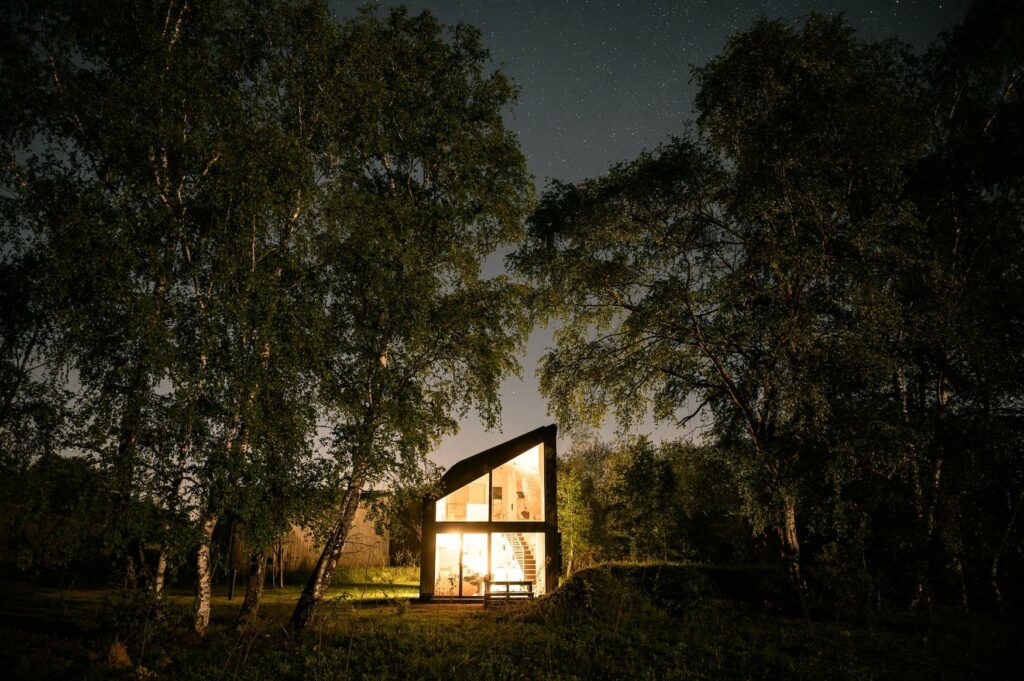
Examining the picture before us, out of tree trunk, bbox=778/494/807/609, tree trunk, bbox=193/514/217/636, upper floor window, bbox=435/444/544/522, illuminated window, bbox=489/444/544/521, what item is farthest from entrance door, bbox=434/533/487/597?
tree trunk, bbox=778/494/807/609

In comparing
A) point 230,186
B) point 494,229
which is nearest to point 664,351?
point 494,229

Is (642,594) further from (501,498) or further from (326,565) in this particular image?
(326,565)

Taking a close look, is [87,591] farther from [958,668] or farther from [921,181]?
[921,181]

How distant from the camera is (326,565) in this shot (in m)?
11.1

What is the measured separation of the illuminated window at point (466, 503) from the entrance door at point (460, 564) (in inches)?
24.1

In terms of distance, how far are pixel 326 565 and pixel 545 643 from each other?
4712mm

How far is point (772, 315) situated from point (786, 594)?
6.54 m

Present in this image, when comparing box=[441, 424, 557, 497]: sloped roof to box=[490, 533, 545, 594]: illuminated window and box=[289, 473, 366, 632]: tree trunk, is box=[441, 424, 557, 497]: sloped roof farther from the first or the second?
box=[289, 473, 366, 632]: tree trunk

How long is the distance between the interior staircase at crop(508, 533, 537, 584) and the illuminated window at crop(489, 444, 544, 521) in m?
1.77

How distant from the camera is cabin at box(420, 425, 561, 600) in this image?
1788 centimetres

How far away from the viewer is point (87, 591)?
1617cm

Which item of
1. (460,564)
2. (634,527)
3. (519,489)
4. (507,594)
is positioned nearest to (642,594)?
(507,594)

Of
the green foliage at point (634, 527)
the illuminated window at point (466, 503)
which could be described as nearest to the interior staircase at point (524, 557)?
the illuminated window at point (466, 503)

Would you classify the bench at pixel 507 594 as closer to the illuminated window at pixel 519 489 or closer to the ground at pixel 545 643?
the ground at pixel 545 643
